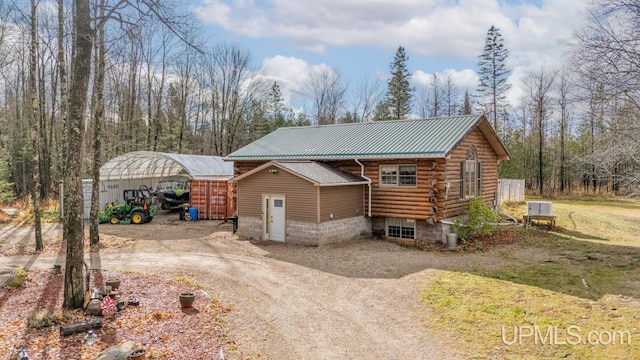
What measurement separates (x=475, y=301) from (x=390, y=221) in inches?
314

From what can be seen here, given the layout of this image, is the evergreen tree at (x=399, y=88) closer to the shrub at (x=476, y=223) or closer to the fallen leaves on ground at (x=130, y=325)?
the shrub at (x=476, y=223)

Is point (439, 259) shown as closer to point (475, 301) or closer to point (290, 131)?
point (475, 301)

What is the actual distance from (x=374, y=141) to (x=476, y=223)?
541cm

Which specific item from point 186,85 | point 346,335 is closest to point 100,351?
point 346,335

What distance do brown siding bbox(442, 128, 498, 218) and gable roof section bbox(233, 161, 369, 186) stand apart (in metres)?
3.40

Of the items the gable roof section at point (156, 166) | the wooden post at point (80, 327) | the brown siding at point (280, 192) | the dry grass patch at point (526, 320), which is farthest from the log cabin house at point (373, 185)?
the wooden post at point (80, 327)

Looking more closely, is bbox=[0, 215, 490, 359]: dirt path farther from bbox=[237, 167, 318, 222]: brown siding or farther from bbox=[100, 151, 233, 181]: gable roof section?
bbox=[100, 151, 233, 181]: gable roof section

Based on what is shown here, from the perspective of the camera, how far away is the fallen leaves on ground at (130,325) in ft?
19.8

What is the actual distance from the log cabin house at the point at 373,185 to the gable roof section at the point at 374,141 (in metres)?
0.05

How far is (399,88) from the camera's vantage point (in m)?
42.2

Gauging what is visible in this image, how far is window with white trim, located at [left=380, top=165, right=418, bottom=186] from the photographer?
15.6m

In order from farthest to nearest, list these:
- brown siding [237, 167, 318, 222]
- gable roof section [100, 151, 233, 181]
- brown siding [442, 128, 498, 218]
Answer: gable roof section [100, 151, 233, 181] → brown siding [442, 128, 498, 218] → brown siding [237, 167, 318, 222]

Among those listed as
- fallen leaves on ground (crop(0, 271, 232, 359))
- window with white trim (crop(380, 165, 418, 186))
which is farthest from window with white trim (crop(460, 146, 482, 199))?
fallen leaves on ground (crop(0, 271, 232, 359))

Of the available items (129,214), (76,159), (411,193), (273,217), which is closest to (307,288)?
(76,159)
